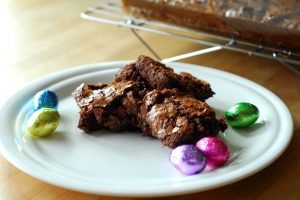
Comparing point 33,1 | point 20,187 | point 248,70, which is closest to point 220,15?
point 248,70

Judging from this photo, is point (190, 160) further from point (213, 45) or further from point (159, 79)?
point (213, 45)

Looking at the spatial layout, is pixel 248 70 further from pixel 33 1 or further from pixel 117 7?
pixel 33 1

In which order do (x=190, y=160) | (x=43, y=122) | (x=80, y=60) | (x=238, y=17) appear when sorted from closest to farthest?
(x=190, y=160) < (x=43, y=122) < (x=238, y=17) < (x=80, y=60)

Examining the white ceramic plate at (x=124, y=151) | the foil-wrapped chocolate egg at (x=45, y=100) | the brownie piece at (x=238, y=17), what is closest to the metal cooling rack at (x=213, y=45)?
the brownie piece at (x=238, y=17)

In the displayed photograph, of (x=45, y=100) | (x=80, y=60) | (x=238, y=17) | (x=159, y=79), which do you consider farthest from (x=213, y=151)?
(x=80, y=60)

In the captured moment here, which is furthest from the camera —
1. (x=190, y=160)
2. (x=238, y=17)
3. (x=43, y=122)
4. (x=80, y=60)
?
(x=80, y=60)

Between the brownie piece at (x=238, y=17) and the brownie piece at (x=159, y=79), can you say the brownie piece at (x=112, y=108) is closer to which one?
the brownie piece at (x=159, y=79)
